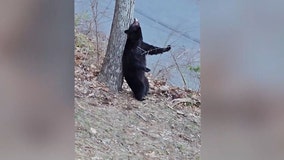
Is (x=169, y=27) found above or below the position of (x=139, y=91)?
above

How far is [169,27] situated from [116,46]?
9.6 inches

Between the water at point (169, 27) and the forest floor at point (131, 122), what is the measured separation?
2.8 inches

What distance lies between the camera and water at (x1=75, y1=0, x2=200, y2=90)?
1.61 m

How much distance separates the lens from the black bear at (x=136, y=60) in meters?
1.67

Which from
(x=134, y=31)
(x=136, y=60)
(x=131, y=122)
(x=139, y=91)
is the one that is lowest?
(x=131, y=122)

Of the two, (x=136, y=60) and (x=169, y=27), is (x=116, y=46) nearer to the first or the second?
(x=136, y=60)

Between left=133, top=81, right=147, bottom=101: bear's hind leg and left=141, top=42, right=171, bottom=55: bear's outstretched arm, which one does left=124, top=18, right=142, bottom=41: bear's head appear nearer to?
left=141, top=42, right=171, bottom=55: bear's outstretched arm

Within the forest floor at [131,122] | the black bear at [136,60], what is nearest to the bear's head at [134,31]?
the black bear at [136,60]

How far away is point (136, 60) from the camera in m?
1.70

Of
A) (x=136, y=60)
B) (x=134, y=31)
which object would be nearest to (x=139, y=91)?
(x=136, y=60)
